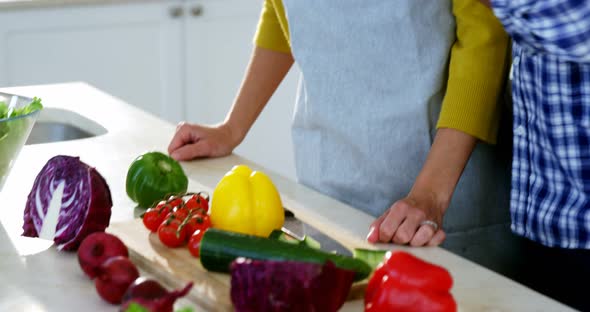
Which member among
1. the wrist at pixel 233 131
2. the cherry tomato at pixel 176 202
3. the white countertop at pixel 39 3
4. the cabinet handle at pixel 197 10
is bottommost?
the cabinet handle at pixel 197 10

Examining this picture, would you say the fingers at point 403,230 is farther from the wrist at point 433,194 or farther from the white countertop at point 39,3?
the white countertop at point 39,3

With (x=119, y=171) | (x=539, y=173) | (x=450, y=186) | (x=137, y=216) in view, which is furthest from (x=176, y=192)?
(x=539, y=173)

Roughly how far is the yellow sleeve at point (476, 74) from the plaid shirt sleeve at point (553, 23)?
25 cm

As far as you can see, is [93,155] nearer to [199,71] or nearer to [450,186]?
[450,186]

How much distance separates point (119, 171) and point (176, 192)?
0.66ft

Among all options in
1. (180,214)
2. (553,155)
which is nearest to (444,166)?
(553,155)

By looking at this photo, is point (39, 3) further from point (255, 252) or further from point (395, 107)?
point (255, 252)

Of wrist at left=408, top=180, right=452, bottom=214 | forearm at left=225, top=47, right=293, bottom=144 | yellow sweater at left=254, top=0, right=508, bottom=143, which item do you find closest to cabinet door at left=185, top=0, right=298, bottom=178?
forearm at left=225, top=47, right=293, bottom=144

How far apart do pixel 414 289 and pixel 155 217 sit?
433 millimetres

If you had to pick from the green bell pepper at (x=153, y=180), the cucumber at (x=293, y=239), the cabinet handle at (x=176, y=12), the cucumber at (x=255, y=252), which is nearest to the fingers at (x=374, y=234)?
the cucumber at (x=293, y=239)

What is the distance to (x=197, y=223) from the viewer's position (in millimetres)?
1352

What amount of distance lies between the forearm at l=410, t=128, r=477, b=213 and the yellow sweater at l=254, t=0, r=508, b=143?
0.02m

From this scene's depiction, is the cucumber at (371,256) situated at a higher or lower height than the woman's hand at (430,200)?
higher

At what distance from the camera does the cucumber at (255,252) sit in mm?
1169
